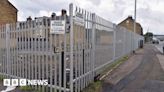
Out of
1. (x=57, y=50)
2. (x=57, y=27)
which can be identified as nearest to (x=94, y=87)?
(x=57, y=50)

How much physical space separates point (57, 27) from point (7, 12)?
94.3ft

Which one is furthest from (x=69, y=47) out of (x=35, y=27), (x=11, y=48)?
(x=11, y=48)

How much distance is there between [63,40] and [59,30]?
0.29 m

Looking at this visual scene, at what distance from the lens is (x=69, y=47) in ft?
23.7

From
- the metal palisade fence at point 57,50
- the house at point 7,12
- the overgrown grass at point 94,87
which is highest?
the house at point 7,12

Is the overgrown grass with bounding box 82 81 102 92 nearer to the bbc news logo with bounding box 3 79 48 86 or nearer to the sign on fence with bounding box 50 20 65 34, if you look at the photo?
the bbc news logo with bounding box 3 79 48 86

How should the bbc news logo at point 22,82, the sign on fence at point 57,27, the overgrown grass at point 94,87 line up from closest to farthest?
the sign on fence at point 57,27 < the bbc news logo at point 22,82 < the overgrown grass at point 94,87

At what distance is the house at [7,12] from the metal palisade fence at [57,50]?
2391 cm

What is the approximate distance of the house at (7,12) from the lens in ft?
109

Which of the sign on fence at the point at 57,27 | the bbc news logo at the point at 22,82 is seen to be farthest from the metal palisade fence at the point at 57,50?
the bbc news logo at the point at 22,82

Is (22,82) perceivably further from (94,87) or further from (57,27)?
(57,27)

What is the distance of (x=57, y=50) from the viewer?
729cm

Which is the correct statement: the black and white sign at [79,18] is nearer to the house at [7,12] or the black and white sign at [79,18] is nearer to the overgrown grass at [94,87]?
the overgrown grass at [94,87]

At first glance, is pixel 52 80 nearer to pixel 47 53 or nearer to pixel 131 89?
pixel 47 53
